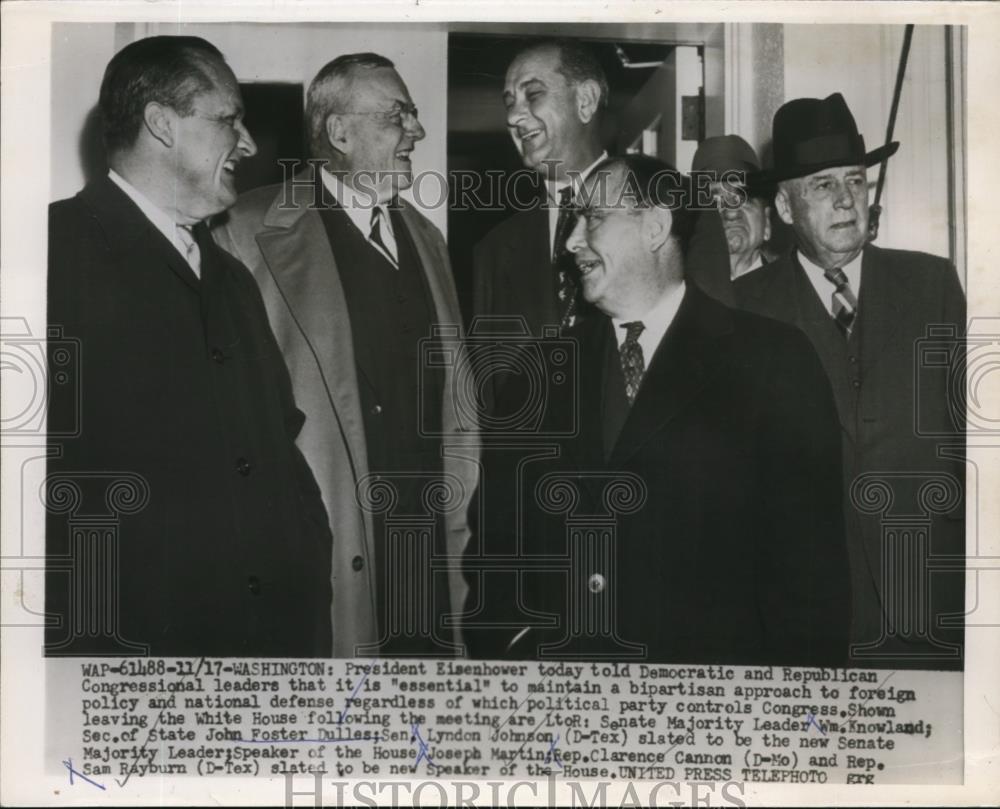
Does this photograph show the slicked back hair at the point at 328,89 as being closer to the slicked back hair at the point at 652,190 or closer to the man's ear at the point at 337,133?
the man's ear at the point at 337,133

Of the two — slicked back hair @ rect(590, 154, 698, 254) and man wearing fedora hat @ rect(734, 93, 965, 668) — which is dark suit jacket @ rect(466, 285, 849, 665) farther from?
slicked back hair @ rect(590, 154, 698, 254)

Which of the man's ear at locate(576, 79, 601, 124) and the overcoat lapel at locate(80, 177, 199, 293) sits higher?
the man's ear at locate(576, 79, 601, 124)

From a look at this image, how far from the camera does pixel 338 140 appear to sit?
105 inches

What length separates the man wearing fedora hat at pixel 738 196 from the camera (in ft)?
8.72

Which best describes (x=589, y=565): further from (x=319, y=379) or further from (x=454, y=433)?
(x=319, y=379)

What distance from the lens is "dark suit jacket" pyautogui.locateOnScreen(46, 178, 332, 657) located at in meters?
2.63

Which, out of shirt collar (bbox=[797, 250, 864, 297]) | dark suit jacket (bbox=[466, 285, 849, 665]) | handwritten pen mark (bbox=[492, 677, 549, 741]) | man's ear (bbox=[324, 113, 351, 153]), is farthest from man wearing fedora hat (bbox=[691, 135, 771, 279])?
handwritten pen mark (bbox=[492, 677, 549, 741])

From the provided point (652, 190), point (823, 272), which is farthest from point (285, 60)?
point (823, 272)

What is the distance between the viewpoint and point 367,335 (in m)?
2.67

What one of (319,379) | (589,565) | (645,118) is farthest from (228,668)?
(645,118)

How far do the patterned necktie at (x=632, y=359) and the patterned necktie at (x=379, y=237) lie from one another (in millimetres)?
677

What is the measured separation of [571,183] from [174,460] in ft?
4.43

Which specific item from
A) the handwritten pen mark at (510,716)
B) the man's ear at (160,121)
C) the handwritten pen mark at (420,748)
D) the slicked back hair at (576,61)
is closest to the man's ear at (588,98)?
the slicked back hair at (576,61)

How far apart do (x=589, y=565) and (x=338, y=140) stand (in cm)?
138
